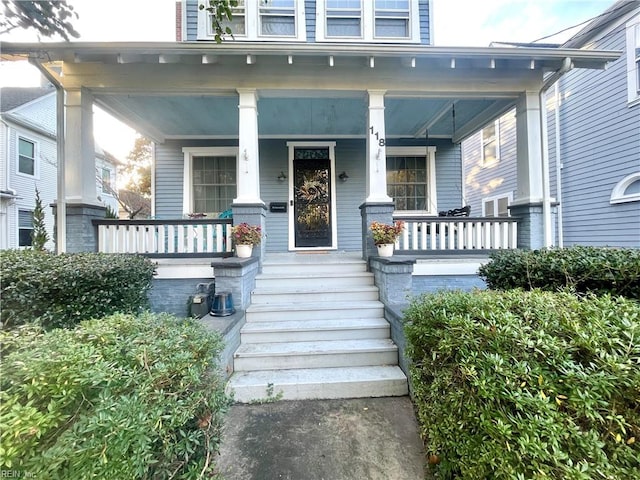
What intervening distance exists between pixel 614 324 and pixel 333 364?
7.21ft

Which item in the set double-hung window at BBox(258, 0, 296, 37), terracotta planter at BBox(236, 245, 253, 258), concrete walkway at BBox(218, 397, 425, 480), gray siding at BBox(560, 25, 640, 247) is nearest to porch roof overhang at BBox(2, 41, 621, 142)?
double-hung window at BBox(258, 0, 296, 37)

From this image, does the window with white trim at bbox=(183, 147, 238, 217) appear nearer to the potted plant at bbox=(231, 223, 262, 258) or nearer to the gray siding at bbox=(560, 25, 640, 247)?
the potted plant at bbox=(231, 223, 262, 258)

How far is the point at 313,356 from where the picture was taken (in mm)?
2916

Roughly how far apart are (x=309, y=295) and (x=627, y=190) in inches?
289

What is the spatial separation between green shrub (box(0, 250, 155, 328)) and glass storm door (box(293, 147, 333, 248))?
3786mm

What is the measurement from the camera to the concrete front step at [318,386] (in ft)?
8.41

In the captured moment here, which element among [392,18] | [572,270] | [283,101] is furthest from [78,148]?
[392,18]

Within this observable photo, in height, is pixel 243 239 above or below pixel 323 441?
above

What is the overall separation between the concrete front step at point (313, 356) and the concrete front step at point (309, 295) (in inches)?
32.2

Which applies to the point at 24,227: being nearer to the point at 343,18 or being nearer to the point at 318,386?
the point at 343,18

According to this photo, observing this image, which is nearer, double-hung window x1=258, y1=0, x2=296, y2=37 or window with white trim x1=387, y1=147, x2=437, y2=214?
double-hung window x1=258, y1=0, x2=296, y2=37

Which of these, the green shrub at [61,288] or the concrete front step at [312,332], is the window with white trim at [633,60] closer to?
the concrete front step at [312,332]

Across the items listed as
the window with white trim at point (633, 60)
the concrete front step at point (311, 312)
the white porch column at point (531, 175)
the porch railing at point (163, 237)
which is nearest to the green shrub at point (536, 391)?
the concrete front step at point (311, 312)

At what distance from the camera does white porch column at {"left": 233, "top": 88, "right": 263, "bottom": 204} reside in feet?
14.1
